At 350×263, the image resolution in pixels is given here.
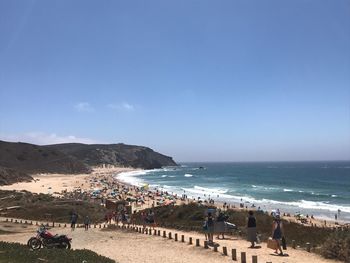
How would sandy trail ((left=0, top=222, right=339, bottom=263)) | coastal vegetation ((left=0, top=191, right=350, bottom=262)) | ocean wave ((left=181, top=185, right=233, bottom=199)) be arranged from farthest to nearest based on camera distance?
ocean wave ((left=181, top=185, right=233, bottom=199)) → coastal vegetation ((left=0, top=191, right=350, bottom=262)) → sandy trail ((left=0, top=222, right=339, bottom=263))

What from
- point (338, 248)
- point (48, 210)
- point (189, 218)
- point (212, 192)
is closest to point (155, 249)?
point (338, 248)

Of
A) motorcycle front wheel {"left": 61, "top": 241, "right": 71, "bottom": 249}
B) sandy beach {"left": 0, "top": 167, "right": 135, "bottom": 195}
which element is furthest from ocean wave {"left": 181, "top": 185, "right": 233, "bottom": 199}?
motorcycle front wheel {"left": 61, "top": 241, "right": 71, "bottom": 249}

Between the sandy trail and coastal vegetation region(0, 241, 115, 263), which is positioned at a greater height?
coastal vegetation region(0, 241, 115, 263)

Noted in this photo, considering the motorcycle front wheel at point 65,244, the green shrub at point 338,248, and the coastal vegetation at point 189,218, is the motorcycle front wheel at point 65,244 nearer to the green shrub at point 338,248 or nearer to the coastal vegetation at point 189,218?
the coastal vegetation at point 189,218

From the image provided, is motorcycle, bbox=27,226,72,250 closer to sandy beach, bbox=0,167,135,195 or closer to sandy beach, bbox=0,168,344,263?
sandy beach, bbox=0,168,344,263

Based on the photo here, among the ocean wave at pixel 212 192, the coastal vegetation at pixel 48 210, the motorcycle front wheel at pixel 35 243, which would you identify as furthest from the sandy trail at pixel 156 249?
the ocean wave at pixel 212 192

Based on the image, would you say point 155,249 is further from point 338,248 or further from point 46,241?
point 338,248
